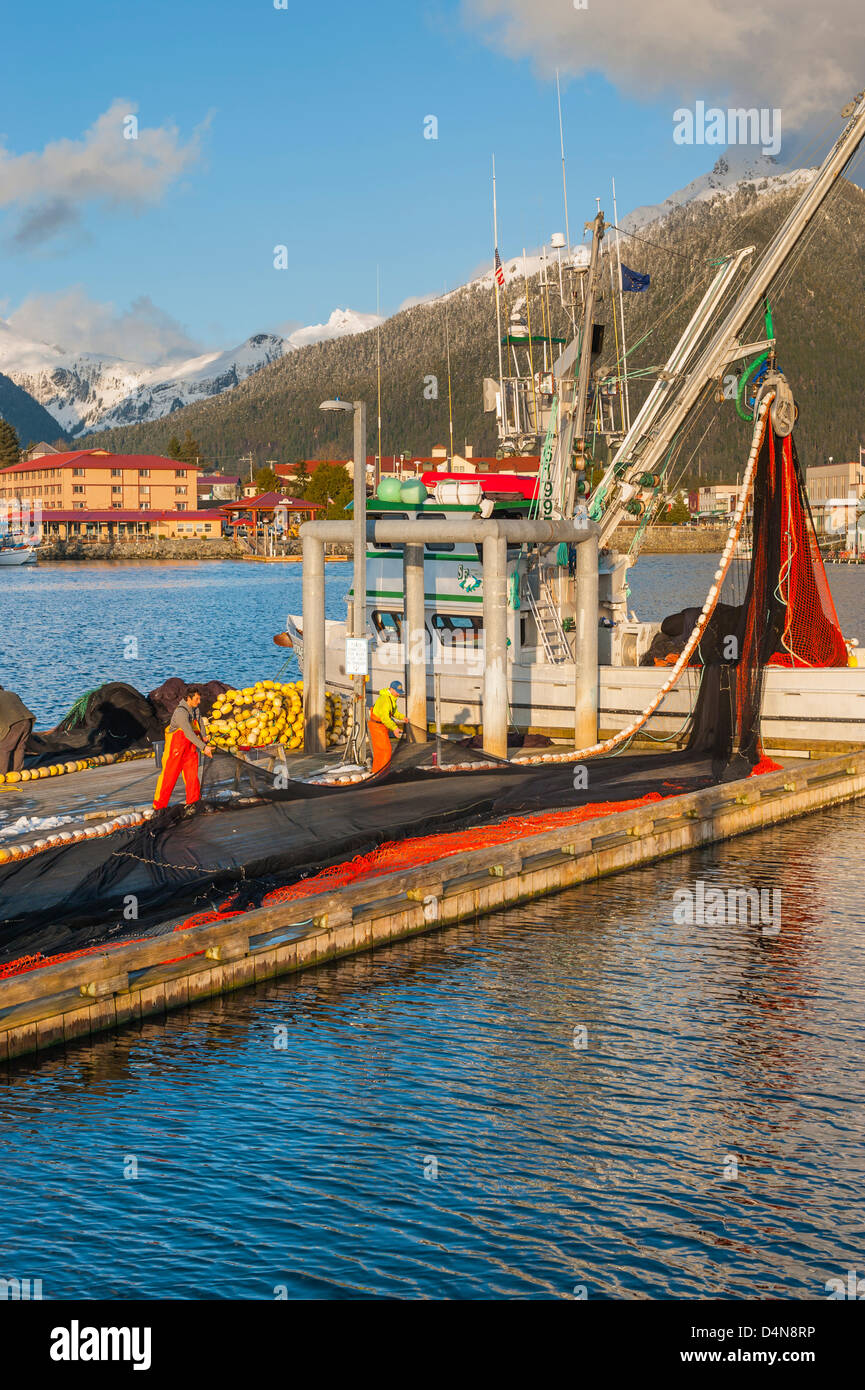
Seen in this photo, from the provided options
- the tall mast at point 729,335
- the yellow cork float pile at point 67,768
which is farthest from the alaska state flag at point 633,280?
the yellow cork float pile at point 67,768

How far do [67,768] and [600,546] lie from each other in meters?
10.8

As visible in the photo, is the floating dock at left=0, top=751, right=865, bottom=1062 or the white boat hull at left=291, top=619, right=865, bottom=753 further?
the white boat hull at left=291, top=619, right=865, bottom=753

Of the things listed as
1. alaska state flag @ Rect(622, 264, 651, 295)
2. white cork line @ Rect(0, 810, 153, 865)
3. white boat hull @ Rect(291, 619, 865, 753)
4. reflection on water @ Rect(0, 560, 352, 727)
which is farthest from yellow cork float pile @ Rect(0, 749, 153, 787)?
alaska state flag @ Rect(622, 264, 651, 295)

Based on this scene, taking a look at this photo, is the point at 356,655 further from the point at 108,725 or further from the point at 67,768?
the point at 108,725

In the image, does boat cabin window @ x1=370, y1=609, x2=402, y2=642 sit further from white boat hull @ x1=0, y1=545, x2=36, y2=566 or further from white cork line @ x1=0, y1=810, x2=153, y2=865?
white boat hull @ x1=0, y1=545, x2=36, y2=566

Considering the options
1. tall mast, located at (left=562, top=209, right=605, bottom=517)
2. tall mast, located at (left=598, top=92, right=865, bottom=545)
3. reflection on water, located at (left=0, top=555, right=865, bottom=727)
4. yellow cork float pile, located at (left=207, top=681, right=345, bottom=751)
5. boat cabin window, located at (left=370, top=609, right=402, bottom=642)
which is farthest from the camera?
reflection on water, located at (left=0, top=555, right=865, bottom=727)

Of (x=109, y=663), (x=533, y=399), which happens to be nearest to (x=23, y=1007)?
(x=533, y=399)

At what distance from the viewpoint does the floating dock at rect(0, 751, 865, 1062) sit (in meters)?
13.0

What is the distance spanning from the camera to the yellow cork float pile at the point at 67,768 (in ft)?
71.8

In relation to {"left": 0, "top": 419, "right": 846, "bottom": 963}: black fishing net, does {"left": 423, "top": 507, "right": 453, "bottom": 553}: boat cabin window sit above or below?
above

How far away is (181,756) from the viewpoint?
18016 millimetres

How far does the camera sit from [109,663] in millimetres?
65000

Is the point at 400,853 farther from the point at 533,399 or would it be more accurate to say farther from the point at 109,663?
the point at 109,663

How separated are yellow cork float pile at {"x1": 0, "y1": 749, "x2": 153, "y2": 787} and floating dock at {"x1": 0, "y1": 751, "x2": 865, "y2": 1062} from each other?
7.47 metres
